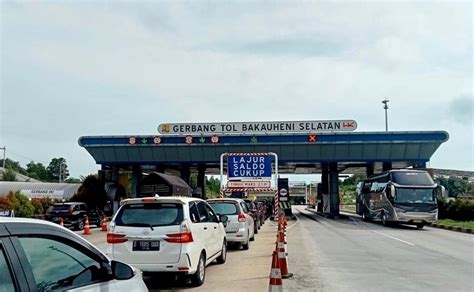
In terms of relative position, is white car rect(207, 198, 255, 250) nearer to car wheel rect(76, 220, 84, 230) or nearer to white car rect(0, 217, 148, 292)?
white car rect(0, 217, 148, 292)

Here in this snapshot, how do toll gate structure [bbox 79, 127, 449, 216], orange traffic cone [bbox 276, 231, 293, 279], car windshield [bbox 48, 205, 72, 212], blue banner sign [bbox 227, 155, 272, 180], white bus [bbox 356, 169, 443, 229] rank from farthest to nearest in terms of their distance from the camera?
toll gate structure [bbox 79, 127, 449, 216], car windshield [bbox 48, 205, 72, 212], white bus [bbox 356, 169, 443, 229], blue banner sign [bbox 227, 155, 272, 180], orange traffic cone [bbox 276, 231, 293, 279]

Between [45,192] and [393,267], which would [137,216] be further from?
[45,192]

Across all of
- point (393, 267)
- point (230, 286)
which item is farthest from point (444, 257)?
point (230, 286)

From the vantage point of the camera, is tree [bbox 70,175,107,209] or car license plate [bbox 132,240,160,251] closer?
car license plate [bbox 132,240,160,251]

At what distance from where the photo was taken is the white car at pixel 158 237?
908 centimetres

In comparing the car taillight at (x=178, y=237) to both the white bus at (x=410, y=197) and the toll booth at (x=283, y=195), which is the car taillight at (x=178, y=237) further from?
the toll booth at (x=283, y=195)

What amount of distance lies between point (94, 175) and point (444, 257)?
37.2 meters

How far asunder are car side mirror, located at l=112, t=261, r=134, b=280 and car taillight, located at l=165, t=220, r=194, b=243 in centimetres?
483

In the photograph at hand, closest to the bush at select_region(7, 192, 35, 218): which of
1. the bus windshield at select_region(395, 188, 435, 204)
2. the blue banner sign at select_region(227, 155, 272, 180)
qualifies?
the blue banner sign at select_region(227, 155, 272, 180)

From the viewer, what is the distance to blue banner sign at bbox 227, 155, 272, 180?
2855 cm

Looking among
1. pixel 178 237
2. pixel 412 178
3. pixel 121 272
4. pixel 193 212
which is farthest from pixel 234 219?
pixel 412 178

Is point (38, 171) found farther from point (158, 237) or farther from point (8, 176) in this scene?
point (158, 237)

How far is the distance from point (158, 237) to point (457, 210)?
31640 mm

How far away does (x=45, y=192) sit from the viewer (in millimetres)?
55469
